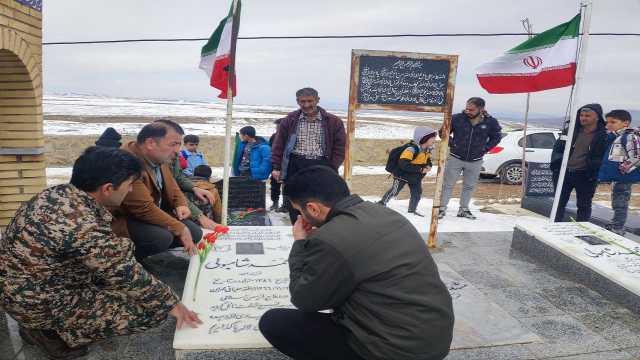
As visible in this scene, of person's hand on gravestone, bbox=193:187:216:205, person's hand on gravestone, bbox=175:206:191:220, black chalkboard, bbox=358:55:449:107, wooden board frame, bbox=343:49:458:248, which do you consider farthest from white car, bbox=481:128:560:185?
person's hand on gravestone, bbox=175:206:191:220

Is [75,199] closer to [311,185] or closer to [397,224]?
[311,185]

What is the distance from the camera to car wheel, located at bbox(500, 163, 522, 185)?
10.7 m

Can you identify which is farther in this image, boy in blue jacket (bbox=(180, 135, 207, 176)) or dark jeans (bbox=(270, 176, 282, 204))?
dark jeans (bbox=(270, 176, 282, 204))

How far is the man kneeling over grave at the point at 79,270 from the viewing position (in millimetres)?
1974

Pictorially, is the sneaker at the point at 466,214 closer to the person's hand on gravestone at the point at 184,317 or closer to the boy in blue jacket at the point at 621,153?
the boy in blue jacket at the point at 621,153

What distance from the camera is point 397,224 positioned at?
176cm

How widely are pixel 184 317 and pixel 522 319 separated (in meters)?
2.32

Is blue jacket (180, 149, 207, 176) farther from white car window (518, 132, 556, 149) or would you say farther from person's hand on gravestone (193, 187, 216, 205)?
white car window (518, 132, 556, 149)

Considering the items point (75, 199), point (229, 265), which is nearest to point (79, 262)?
point (75, 199)

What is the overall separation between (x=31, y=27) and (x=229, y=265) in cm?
338

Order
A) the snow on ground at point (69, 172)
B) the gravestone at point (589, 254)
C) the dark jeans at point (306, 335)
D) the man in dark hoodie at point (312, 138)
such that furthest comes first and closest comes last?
the snow on ground at point (69, 172), the man in dark hoodie at point (312, 138), the gravestone at point (589, 254), the dark jeans at point (306, 335)

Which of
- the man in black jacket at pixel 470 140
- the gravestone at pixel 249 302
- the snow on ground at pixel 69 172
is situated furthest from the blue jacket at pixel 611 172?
the snow on ground at pixel 69 172

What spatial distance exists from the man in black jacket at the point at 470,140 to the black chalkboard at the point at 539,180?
1.75 meters

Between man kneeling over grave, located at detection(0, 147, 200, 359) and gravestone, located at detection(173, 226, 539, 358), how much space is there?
178mm
